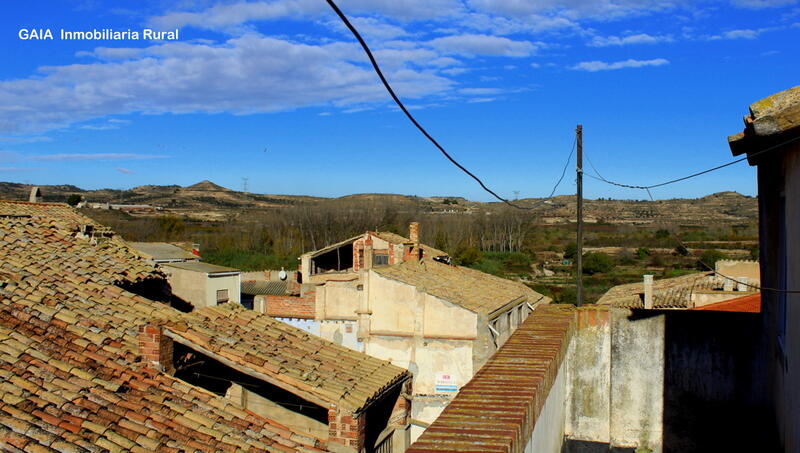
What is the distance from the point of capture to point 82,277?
37.3 feet

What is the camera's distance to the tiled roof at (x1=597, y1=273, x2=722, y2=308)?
2373cm

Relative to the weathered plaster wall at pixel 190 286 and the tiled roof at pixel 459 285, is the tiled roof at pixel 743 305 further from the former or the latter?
the weathered plaster wall at pixel 190 286

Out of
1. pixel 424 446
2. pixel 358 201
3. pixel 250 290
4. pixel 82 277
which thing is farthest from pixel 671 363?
pixel 358 201

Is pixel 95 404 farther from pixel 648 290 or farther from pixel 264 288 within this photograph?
pixel 264 288

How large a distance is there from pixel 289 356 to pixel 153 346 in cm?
182

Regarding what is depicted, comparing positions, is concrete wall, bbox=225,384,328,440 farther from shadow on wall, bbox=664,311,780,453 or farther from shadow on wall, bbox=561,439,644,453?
shadow on wall, bbox=664,311,780,453

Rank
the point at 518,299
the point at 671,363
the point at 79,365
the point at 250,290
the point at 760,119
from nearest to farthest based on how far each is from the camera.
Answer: the point at 760,119 < the point at 671,363 < the point at 79,365 < the point at 518,299 < the point at 250,290

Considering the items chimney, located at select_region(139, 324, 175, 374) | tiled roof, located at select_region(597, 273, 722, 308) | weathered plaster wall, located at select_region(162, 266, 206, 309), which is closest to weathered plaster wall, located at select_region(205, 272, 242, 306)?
weathered plaster wall, located at select_region(162, 266, 206, 309)

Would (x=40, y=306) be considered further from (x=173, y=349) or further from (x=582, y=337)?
(x=582, y=337)

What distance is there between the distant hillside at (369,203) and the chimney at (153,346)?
29538 mm

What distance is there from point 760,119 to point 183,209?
10278 centimetres

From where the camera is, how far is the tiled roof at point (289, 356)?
838 cm

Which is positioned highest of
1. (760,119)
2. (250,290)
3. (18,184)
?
(18,184)

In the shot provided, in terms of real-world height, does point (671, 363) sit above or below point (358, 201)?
below
